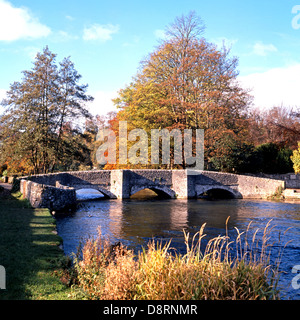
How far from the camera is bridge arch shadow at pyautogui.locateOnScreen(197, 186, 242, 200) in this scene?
29516 mm

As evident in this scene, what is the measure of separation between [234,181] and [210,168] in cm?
539

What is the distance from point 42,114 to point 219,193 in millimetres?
18736

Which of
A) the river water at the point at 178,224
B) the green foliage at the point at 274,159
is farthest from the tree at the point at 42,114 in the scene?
the green foliage at the point at 274,159

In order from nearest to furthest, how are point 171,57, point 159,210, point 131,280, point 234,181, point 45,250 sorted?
point 131,280 → point 45,250 → point 159,210 → point 234,181 → point 171,57

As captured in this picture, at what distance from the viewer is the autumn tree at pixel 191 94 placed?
33344mm

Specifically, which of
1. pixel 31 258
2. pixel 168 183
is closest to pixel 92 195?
pixel 168 183

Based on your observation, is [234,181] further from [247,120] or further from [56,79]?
[56,79]

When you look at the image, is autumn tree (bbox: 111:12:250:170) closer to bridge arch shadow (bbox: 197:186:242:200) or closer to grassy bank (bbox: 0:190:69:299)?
bridge arch shadow (bbox: 197:186:242:200)

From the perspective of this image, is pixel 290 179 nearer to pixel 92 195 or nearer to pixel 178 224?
pixel 92 195

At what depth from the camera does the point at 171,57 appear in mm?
34656

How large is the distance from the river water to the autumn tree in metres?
11.8

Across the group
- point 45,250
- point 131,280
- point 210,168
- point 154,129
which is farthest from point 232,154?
point 131,280

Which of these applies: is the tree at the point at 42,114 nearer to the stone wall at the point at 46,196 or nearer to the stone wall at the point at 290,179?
the stone wall at the point at 46,196

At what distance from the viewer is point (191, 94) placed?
35.1m
